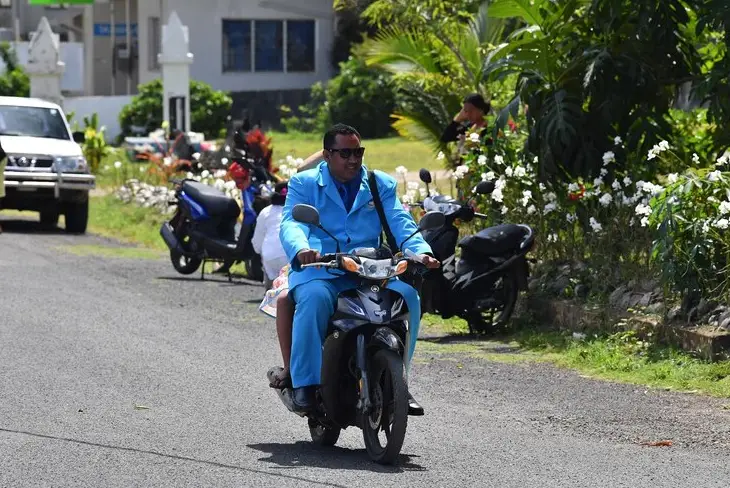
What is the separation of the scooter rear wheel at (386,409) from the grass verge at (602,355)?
3.05 meters

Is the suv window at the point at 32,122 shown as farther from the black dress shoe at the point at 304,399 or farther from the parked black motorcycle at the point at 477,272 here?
the black dress shoe at the point at 304,399

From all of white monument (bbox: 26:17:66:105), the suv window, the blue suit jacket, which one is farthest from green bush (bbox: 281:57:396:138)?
the blue suit jacket

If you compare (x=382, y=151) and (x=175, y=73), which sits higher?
(x=175, y=73)

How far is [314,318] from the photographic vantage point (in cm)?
767

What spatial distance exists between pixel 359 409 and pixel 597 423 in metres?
1.85

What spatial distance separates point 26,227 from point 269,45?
63.3 feet

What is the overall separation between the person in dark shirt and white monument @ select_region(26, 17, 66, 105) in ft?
58.4

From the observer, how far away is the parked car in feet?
70.0

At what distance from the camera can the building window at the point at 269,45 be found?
133 feet

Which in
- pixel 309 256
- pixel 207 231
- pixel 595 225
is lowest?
pixel 207 231

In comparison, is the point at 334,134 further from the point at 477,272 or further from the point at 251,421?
the point at 477,272

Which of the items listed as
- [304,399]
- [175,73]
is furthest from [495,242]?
[175,73]

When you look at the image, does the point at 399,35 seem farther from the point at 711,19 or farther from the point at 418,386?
the point at 418,386

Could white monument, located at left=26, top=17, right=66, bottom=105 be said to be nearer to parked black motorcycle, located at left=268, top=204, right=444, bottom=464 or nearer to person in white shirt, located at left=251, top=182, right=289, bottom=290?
person in white shirt, located at left=251, top=182, right=289, bottom=290
